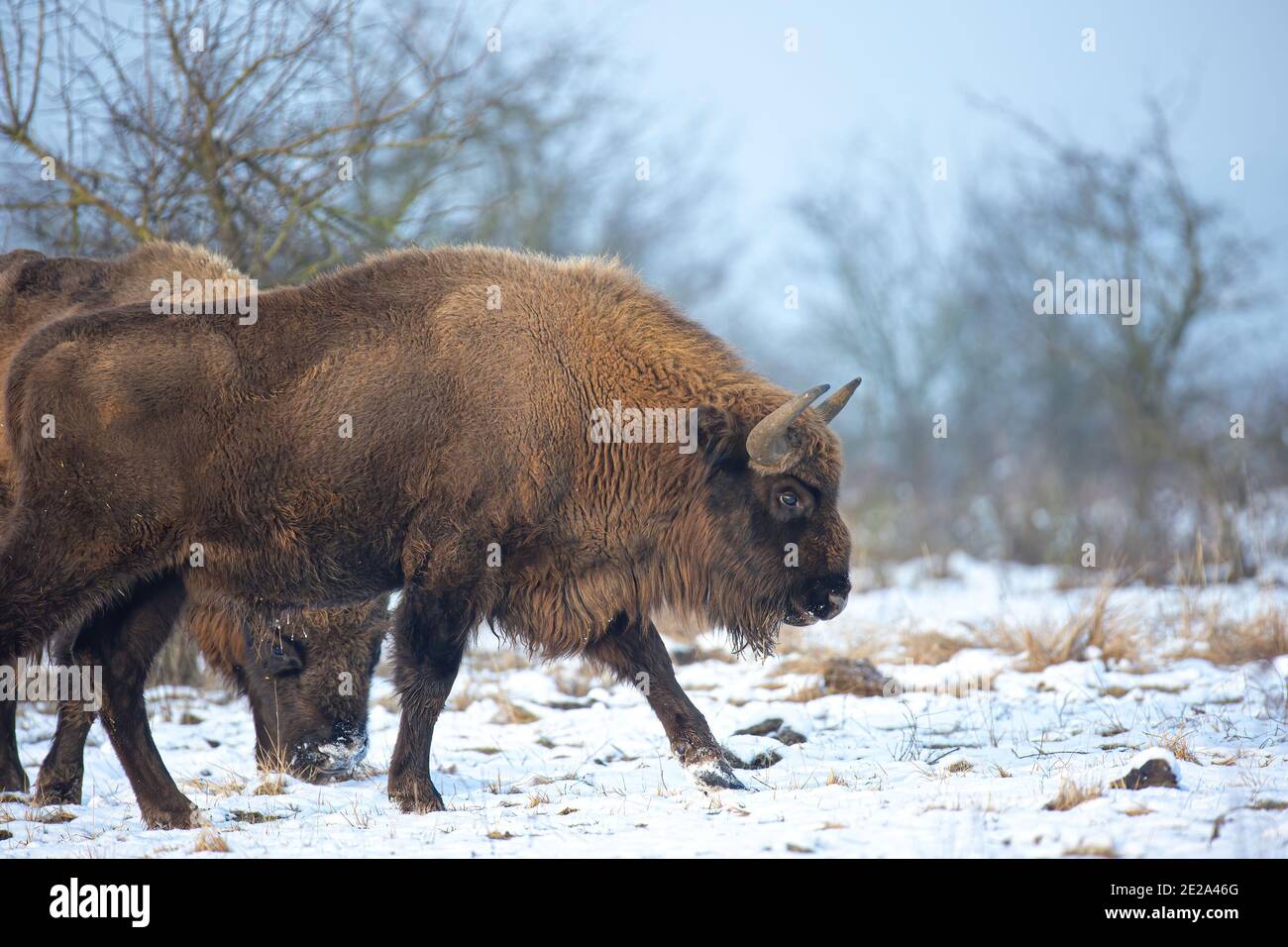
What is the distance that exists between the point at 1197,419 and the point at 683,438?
1448cm

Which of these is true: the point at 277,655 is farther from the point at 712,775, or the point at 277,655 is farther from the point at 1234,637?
the point at 1234,637

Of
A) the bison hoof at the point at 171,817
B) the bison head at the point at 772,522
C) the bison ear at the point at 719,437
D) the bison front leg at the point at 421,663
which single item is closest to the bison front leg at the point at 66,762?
the bison hoof at the point at 171,817

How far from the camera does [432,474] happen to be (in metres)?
5.40

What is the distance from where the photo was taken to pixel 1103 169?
58.2ft

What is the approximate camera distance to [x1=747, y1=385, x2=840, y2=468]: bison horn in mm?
5461

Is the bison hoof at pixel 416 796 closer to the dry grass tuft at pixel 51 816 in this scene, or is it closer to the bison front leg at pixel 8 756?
the dry grass tuft at pixel 51 816

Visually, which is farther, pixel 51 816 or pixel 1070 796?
pixel 51 816

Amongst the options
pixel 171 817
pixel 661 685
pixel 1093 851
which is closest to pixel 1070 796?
pixel 1093 851

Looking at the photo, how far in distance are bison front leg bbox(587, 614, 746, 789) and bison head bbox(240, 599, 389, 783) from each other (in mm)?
1269

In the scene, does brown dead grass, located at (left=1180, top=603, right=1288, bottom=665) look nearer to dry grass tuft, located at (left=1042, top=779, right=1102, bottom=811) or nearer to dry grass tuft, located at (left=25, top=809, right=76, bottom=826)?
dry grass tuft, located at (left=1042, top=779, right=1102, bottom=811)

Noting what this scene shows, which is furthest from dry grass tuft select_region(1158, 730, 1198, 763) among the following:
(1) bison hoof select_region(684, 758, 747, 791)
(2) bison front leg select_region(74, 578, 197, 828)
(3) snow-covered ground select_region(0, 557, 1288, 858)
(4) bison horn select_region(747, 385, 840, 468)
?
(2) bison front leg select_region(74, 578, 197, 828)

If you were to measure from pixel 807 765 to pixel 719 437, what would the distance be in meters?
1.60

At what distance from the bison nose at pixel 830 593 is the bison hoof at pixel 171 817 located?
9.43 ft
